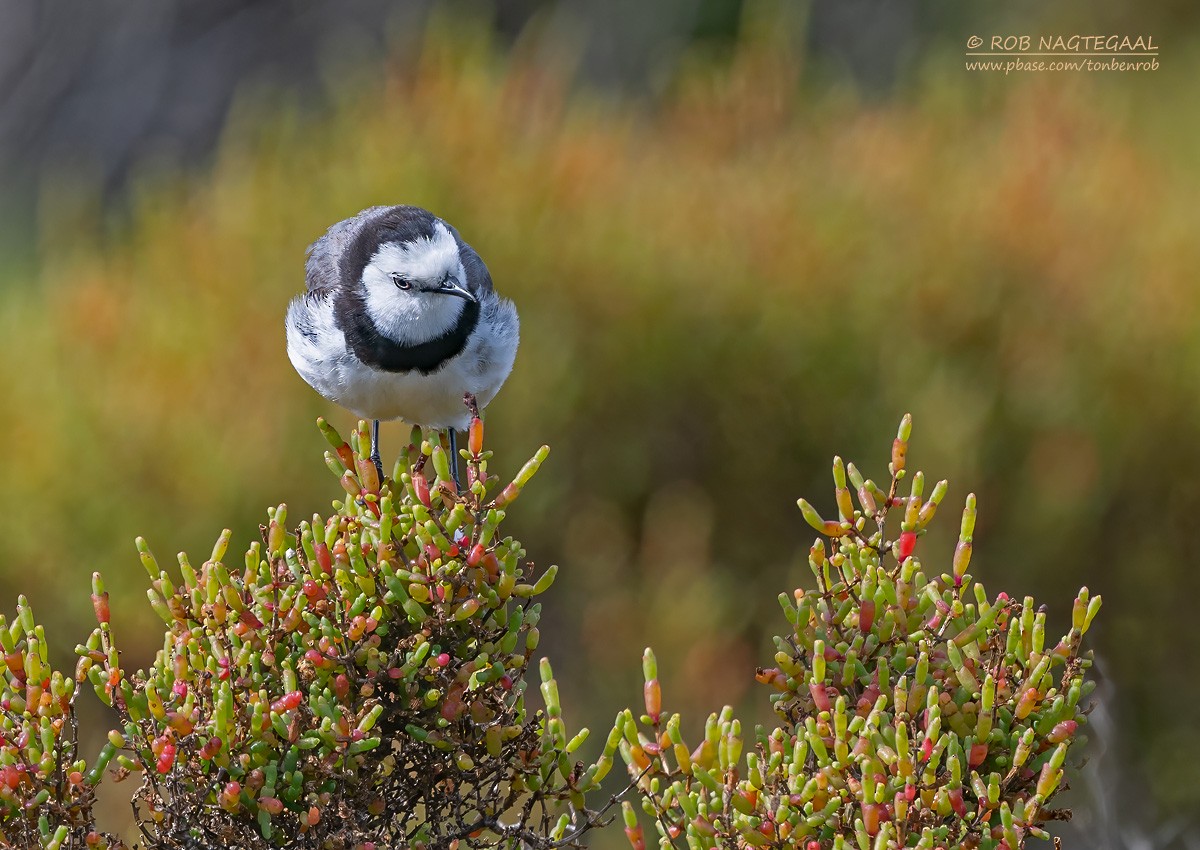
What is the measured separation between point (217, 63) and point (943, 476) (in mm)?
7306

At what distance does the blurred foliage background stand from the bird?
209 centimetres

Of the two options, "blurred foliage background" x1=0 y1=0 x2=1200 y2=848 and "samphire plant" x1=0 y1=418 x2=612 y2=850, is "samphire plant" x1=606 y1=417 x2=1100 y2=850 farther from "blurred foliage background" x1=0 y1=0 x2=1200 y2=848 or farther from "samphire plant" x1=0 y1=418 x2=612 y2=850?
"blurred foliage background" x1=0 y1=0 x2=1200 y2=848

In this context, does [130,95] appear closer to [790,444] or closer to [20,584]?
[20,584]

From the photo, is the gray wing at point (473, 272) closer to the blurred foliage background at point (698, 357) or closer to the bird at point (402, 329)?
the bird at point (402, 329)

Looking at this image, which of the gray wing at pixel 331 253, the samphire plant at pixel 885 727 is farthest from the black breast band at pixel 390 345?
the samphire plant at pixel 885 727

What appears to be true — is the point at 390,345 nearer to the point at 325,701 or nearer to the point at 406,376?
the point at 406,376

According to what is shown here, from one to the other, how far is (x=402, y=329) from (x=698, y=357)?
2.78m

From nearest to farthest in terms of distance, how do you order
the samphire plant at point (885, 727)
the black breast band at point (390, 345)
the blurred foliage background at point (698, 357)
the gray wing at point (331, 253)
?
the samphire plant at point (885, 727) < the black breast band at point (390, 345) < the gray wing at point (331, 253) < the blurred foliage background at point (698, 357)

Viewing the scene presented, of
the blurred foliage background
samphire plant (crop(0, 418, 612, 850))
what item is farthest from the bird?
the blurred foliage background

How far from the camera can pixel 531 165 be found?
5.87 meters

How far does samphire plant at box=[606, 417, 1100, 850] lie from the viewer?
190 cm

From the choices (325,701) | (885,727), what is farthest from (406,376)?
(885,727)

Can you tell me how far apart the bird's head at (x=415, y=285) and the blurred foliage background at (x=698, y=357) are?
221 cm

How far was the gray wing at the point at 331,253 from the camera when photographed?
10.2 feet
